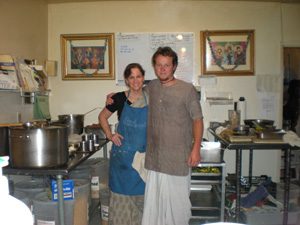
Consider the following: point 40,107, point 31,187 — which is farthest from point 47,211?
point 40,107

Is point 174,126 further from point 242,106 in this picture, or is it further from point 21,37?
point 21,37

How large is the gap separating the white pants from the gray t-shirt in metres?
0.08

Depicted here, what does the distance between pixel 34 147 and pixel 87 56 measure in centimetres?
194

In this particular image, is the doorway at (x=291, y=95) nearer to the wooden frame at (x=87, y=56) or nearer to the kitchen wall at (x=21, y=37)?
the wooden frame at (x=87, y=56)

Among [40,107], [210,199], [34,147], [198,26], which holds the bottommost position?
[210,199]

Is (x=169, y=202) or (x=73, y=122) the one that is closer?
(x=169, y=202)

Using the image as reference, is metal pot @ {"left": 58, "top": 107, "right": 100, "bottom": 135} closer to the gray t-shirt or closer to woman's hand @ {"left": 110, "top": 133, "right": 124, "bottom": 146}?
woman's hand @ {"left": 110, "top": 133, "right": 124, "bottom": 146}

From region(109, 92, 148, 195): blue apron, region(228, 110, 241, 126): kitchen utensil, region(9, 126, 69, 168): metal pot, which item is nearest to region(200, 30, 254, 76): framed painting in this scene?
region(228, 110, 241, 126): kitchen utensil

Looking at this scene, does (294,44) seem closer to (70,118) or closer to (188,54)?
(188,54)

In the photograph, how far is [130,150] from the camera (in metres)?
1.89

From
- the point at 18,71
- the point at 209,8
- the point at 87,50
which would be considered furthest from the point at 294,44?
the point at 18,71

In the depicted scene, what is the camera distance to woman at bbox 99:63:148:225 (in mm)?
1885

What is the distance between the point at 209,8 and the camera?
307 cm

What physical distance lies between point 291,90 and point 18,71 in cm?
341
